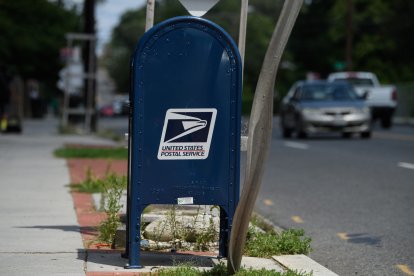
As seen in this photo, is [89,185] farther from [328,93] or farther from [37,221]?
[328,93]

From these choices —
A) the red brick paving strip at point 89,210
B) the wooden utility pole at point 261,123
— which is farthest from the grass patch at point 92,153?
the wooden utility pole at point 261,123

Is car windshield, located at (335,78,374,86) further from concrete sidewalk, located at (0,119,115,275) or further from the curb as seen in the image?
the curb

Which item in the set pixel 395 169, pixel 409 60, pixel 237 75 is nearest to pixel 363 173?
pixel 395 169

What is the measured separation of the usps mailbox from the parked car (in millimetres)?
19550

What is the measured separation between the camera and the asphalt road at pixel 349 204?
7.68 metres

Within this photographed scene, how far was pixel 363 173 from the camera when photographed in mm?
15070

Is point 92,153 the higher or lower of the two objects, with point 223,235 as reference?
lower

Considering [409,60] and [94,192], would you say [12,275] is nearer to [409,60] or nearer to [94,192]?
[94,192]

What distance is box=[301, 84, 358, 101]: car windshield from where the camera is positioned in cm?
2662

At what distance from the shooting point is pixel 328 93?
26.8 meters

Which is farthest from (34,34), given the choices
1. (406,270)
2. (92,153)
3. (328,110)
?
(406,270)

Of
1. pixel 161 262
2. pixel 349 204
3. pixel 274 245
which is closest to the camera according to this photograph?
pixel 161 262

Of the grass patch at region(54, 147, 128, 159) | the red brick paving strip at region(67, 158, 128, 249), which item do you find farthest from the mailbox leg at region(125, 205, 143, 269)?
the grass patch at region(54, 147, 128, 159)

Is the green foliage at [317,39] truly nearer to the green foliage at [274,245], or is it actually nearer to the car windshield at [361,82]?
the car windshield at [361,82]
